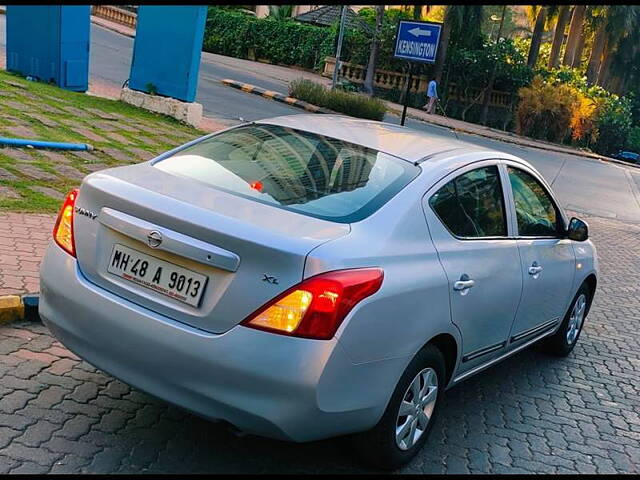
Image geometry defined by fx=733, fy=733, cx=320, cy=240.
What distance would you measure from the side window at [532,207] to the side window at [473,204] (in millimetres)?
268

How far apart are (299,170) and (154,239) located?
1.02m

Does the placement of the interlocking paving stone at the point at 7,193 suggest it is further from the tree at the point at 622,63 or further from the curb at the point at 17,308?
the tree at the point at 622,63

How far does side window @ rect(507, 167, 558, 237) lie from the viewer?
4742 millimetres

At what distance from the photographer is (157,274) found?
126 inches

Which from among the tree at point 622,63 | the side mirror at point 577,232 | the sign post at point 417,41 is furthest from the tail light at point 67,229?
the tree at point 622,63

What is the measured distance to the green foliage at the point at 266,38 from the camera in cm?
3984

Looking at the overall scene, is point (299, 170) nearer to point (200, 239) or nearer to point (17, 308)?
point (200, 239)

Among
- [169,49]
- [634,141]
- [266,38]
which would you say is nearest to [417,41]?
[169,49]

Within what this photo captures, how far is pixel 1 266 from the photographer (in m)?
5.23

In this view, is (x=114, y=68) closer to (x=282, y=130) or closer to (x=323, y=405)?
(x=282, y=130)

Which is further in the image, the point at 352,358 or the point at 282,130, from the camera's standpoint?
the point at 282,130

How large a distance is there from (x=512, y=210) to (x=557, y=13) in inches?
1641

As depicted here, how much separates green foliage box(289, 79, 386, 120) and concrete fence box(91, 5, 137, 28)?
69.8 feet

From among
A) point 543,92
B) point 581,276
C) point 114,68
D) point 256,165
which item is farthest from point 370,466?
point 543,92
